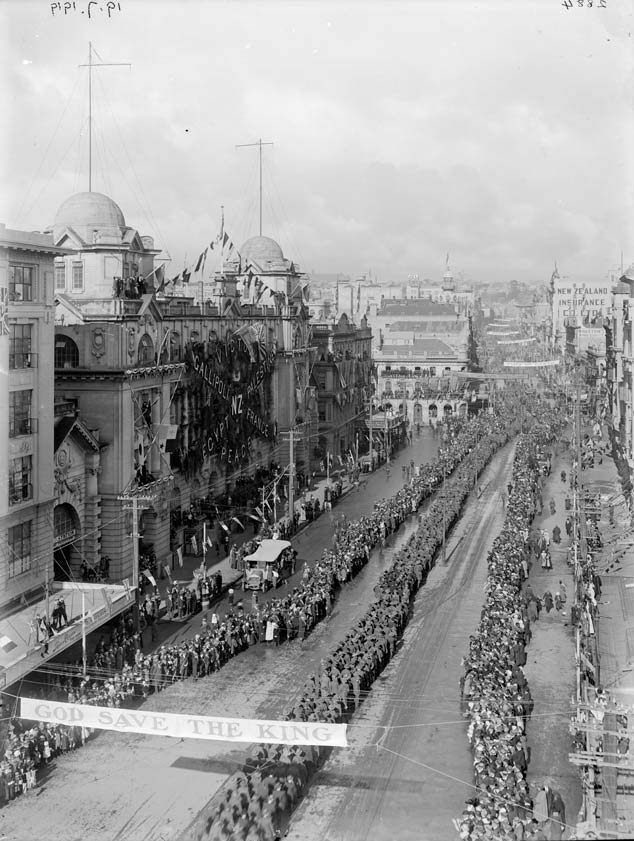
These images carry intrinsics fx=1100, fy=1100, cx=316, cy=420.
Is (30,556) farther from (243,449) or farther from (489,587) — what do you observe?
(243,449)

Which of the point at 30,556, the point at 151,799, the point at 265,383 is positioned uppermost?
the point at 265,383

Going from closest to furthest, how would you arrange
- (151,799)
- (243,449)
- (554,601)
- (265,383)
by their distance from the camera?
(151,799)
(554,601)
(243,449)
(265,383)

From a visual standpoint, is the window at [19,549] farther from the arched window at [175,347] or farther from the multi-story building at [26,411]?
the arched window at [175,347]

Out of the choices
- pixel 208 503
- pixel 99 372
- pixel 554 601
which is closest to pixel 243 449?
pixel 208 503

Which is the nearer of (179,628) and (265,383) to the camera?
(179,628)

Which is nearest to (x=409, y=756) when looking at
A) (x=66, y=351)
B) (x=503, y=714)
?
(x=503, y=714)

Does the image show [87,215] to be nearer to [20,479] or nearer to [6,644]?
[20,479]

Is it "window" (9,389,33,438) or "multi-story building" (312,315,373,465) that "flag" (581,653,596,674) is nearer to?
"window" (9,389,33,438)

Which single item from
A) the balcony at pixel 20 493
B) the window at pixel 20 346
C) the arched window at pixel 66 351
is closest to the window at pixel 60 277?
the arched window at pixel 66 351
